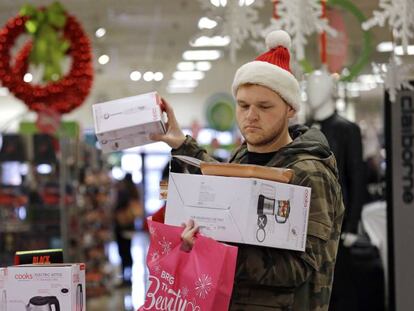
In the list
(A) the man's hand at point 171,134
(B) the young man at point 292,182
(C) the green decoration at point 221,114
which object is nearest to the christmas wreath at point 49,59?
(A) the man's hand at point 171,134

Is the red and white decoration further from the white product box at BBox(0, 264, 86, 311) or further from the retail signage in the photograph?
the retail signage

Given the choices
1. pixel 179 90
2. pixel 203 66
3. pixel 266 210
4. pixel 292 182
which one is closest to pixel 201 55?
pixel 203 66

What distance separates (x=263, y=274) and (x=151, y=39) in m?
12.1

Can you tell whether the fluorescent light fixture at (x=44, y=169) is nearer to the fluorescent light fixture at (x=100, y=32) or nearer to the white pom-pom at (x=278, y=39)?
the fluorescent light fixture at (x=100, y=32)

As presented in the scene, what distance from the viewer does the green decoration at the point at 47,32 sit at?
7.41 m

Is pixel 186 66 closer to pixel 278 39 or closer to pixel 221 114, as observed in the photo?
pixel 221 114

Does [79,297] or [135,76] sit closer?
[79,297]

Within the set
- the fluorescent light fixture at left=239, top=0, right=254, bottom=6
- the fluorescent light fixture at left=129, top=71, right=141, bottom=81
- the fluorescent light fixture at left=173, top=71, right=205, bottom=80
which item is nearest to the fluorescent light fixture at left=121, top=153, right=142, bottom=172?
the fluorescent light fixture at left=173, top=71, right=205, bottom=80

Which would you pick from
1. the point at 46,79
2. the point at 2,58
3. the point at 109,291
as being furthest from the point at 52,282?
the point at 109,291

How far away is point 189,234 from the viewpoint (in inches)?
91.3

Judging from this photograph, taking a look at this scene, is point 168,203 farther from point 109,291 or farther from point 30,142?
point 109,291

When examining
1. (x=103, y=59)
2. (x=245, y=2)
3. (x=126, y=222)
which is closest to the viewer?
(x=245, y=2)

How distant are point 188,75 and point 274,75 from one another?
1605 centimetres

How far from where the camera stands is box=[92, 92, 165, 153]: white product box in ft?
8.64
